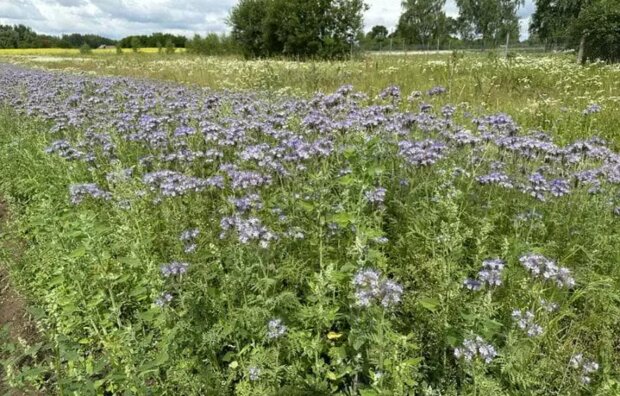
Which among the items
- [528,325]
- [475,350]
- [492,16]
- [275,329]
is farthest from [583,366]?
[492,16]

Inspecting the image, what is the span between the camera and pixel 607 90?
8.97m

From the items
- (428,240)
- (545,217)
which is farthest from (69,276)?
(545,217)

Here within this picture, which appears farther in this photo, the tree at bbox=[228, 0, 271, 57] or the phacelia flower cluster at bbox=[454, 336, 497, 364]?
the tree at bbox=[228, 0, 271, 57]

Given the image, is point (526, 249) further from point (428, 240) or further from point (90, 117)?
point (90, 117)

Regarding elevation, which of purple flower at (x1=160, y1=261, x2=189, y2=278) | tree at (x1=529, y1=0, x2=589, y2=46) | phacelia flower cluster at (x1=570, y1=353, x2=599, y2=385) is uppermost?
tree at (x1=529, y1=0, x2=589, y2=46)

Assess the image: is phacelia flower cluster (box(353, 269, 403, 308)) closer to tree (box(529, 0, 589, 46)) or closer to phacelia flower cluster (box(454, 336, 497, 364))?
phacelia flower cluster (box(454, 336, 497, 364))

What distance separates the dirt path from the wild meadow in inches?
4.8

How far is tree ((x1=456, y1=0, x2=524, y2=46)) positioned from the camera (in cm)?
6888

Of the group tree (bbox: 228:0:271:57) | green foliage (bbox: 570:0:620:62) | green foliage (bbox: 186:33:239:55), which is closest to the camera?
green foliage (bbox: 570:0:620:62)

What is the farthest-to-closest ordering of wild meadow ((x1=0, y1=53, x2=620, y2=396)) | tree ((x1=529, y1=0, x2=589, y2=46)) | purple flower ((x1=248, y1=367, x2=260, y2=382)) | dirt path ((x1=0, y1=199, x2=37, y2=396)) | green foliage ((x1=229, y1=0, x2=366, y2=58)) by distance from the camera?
tree ((x1=529, y1=0, x2=589, y2=46))
green foliage ((x1=229, y1=0, x2=366, y2=58))
dirt path ((x1=0, y1=199, x2=37, y2=396))
wild meadow ((x1=0, y1=53, x2=620, y2=396))
purple flower ((x1=248, y1=367, x2=260, y2=382))

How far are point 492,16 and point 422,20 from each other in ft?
44.4

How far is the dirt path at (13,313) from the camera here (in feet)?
11.6

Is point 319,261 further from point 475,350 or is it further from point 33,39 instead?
point 33,39

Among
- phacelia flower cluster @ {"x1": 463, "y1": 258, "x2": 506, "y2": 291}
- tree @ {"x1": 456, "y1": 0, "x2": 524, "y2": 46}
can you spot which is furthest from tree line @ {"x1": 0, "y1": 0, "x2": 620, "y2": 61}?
phacelia flower cluster @ {"x1": 463, "y1": 258, "x2": 506, "y2": 291}
